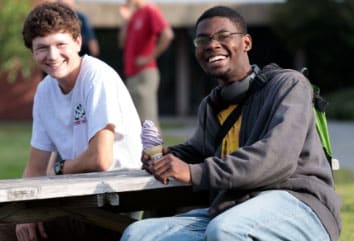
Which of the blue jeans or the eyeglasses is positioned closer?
the blue jeans

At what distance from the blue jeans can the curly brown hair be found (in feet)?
4.21

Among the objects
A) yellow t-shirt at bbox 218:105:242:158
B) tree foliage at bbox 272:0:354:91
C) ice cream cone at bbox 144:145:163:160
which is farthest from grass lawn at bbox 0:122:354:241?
tree foliage at bbox 272:0:354:91

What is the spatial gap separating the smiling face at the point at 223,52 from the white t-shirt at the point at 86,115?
0.81 meters

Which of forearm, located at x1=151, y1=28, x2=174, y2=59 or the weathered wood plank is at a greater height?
the weathered wood plank

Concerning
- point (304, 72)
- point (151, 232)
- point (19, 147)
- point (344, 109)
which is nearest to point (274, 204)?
point (151, 232)

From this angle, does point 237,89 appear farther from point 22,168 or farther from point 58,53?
point 22,168

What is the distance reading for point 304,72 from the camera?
14.3 feet

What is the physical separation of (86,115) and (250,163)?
1337 millimetres

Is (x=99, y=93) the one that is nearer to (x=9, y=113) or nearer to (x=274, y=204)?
(x=274, y=204)

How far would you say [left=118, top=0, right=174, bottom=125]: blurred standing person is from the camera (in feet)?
36.6

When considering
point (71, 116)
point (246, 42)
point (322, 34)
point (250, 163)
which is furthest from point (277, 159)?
point (322, 34)

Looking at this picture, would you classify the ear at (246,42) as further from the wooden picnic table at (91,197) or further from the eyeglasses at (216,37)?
the wooden picnic table at (91,197)

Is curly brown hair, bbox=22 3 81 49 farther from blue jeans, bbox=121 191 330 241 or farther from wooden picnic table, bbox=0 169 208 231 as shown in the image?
blue jeans, bbox=121 191 330 241

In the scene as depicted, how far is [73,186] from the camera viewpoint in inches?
154
